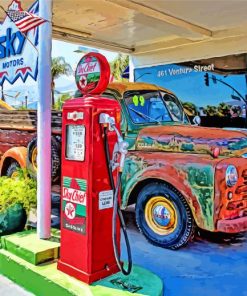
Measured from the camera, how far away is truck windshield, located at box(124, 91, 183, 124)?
4609mm

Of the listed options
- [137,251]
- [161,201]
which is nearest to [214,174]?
[161,201]

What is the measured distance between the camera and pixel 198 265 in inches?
136

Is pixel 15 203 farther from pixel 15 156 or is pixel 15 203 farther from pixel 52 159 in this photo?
pixel 15 156

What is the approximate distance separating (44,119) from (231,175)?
1.86 meters

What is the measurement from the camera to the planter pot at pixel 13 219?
3.76 metres

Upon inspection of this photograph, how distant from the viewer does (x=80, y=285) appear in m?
2.76

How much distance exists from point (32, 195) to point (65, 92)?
2221mm

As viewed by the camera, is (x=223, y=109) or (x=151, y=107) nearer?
(x=151, y=107)

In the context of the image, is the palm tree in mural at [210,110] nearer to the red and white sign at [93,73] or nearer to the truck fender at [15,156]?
the truck fender at [15,156]

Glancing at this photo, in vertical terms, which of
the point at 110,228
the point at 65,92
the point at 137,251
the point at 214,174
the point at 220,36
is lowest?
the point at 137,251

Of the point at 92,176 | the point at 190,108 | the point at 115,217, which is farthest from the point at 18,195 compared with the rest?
the point at 190,108

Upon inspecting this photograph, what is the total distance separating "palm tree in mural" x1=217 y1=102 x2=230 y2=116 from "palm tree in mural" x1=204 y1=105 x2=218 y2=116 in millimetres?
74

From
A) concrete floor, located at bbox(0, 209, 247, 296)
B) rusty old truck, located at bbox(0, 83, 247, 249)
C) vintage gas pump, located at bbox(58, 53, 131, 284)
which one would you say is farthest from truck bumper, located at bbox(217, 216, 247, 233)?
vintage gas pump, located at bbox(58, 53, 131, 284)

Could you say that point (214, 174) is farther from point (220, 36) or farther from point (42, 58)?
point (220, 36)
